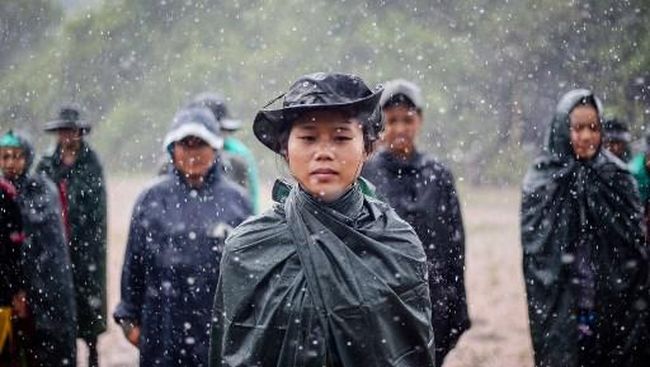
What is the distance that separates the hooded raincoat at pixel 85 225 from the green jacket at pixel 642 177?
4.51 m

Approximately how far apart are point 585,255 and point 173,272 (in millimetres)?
2809

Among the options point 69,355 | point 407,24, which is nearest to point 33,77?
point 407,24

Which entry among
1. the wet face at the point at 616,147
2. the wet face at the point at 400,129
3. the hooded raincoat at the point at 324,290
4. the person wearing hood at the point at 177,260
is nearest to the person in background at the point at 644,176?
the wet face at the point at 616,147

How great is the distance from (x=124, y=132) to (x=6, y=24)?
215 inches

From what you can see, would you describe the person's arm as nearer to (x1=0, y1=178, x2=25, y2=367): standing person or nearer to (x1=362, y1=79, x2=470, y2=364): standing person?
(x1=0, y1=178, x2=25, y2=367): standing person

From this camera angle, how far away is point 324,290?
277cm

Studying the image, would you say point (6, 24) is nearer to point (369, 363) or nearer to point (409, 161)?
point (409, 161)

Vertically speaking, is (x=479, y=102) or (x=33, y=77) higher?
(x=33, y=77)

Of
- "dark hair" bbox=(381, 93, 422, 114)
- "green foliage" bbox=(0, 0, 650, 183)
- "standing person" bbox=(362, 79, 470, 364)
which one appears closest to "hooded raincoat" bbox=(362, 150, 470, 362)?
"standing person" bbox=(362, 79, 470, 364)

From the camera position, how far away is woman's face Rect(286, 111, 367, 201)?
112 inches

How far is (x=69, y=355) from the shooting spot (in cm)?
625

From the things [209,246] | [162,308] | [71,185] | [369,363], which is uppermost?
[71,185]

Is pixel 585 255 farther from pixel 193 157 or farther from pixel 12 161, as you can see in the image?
pixel 12 161

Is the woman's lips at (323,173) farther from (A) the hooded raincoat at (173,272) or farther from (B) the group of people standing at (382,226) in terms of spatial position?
(A) the hooded raincoat at (173,272)
